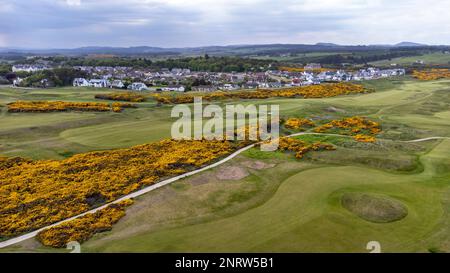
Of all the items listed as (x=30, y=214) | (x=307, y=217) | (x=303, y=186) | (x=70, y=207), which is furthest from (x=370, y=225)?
(x=30, y=214)

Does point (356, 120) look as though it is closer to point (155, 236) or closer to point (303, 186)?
point (303, 186)

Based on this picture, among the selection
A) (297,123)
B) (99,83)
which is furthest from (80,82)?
(297,123)

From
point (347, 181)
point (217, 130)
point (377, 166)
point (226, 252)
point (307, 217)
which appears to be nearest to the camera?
point (226, 252)

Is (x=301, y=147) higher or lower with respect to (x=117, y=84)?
lower

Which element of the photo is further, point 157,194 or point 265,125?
point 265,125

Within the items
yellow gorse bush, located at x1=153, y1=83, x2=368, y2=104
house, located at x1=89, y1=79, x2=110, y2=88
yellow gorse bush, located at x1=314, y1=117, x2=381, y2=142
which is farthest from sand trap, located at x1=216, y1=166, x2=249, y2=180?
house, located at x1=89, y1=79, x2=110, y2=88

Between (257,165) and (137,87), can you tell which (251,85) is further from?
(257,165)

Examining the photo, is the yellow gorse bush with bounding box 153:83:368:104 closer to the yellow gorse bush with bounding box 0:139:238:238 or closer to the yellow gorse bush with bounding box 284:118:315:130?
the yellow gorse bush with bounding box 284:118:315:130

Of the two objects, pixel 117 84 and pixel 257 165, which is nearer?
pixel 257 165
